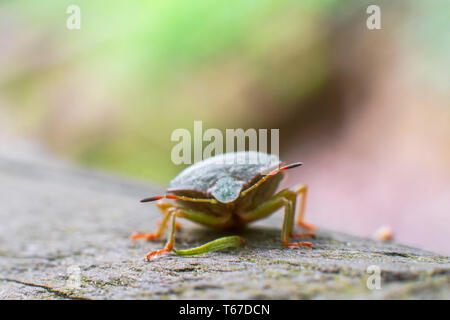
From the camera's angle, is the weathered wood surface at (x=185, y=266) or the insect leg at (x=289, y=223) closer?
the weathered wood surface at (x=185, y=266)

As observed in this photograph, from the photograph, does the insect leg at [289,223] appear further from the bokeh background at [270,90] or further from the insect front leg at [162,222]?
the bokeh background at [270,90]

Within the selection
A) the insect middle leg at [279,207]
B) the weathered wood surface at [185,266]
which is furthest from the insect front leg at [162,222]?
the insect middle leg at [279,207]

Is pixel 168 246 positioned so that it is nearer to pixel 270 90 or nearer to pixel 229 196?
pixel 229 196

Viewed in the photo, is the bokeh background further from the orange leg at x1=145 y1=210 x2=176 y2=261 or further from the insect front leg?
the orange leg at x1=145 y1=210 x2=176 y2=261

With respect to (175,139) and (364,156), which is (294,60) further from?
(175,139)

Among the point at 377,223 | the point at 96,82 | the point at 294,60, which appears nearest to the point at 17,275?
the point at 377,223

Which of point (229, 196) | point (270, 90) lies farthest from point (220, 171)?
point (270, 90)
